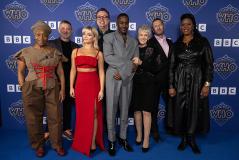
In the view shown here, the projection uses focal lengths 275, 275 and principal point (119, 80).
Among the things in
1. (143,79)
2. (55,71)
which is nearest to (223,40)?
(143,79)

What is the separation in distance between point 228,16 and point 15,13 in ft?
10.4

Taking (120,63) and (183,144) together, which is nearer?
(120,63)

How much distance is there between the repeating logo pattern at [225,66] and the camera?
13.9 feet

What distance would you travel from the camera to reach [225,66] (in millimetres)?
4266

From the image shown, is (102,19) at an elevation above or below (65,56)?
above

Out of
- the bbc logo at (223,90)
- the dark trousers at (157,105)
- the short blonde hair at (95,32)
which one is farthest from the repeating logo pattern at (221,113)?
the short blonde hair at (95,32)

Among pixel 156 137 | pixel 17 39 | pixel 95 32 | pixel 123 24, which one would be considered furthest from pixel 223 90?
pixel 17 39

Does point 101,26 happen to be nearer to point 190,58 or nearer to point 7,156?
point 190,58

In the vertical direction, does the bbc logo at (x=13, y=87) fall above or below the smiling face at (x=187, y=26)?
below

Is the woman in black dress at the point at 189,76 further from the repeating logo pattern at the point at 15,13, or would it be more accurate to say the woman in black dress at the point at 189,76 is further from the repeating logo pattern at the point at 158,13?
the repeating logo pattern at the point at 15,13

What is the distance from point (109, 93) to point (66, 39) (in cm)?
101

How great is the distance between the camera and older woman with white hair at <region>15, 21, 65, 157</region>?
326cm

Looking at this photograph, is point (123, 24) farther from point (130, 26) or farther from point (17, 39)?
point (17, 39)

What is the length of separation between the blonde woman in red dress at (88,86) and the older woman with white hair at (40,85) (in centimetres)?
23
